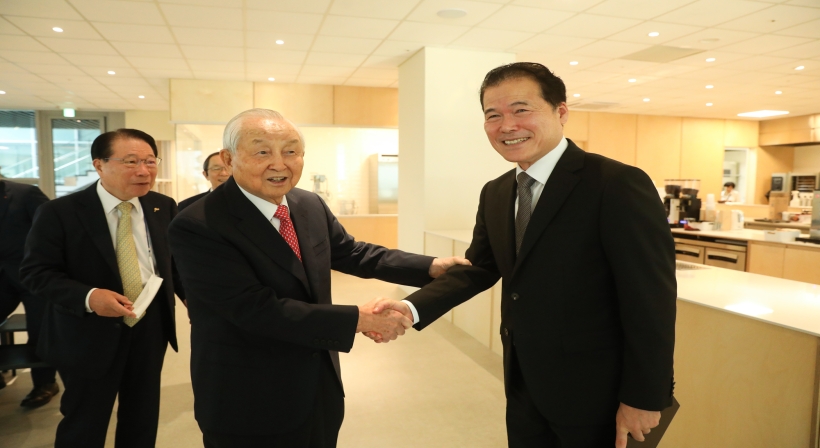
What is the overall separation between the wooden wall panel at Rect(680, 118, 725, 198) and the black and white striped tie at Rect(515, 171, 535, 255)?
11582 mm

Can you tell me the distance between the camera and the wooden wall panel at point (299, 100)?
8.00m

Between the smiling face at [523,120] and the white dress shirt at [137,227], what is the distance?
1746 mm

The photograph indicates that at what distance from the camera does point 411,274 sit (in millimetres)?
2125

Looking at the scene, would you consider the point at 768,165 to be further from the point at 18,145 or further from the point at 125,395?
the point at 18,145

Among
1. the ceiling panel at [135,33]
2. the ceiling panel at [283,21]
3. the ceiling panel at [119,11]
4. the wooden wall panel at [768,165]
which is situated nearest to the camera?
the ceiling panel at [119,11]

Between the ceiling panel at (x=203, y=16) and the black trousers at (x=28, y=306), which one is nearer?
the black trousers at (x=28, y=306)

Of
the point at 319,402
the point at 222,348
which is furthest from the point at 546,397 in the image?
the point at 222,348

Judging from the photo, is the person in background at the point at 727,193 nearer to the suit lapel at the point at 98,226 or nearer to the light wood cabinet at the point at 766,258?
the light wood cabinet at the point at 766,258

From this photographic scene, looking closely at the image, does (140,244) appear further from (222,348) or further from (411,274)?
(411,274)

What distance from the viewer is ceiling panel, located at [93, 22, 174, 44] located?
16.8 ft

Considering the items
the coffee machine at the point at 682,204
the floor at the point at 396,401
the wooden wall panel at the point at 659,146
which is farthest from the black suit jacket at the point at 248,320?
the wooden wall panel at the point at 659,146

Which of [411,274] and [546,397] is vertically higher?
[411,274]

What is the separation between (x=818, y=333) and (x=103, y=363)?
9.54 ft

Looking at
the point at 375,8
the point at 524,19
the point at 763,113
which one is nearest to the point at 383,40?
the point at 375,8
